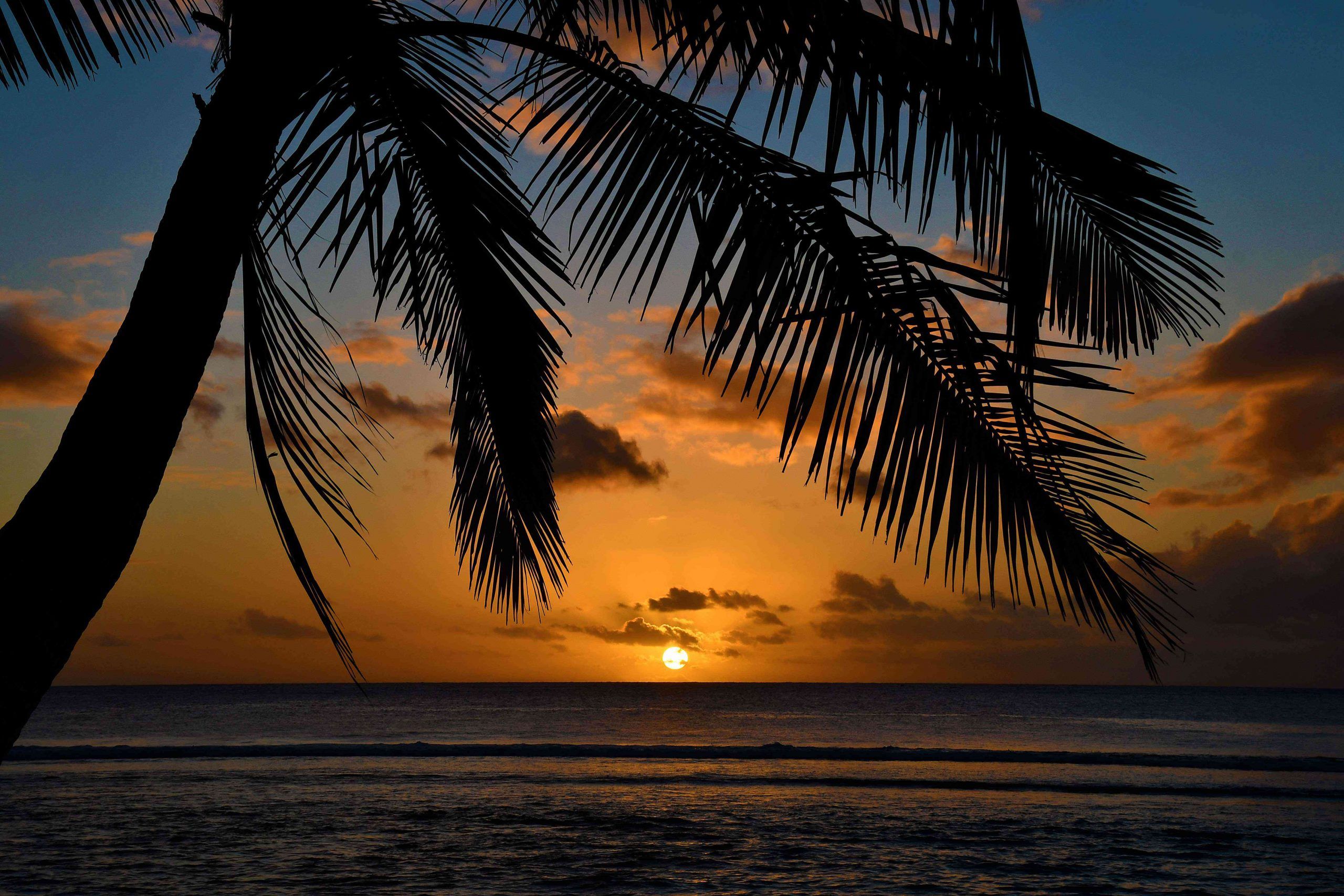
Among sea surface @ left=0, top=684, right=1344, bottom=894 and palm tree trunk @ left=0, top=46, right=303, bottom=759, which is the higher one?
palm tree trunk @ left=0, top=46, right=303, bottom=759

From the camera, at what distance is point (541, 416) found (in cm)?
332

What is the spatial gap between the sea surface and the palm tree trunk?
2827 mm

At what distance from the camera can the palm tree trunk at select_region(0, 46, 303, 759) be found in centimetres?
137

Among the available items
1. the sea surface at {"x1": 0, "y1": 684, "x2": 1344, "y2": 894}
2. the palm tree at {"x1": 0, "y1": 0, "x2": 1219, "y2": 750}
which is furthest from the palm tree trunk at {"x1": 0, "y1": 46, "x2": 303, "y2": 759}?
the sea surface at {"x1": 0, "y1": 684, "x2": 1344, "y2": 894}

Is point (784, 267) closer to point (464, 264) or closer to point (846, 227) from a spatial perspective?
point (846, 227)

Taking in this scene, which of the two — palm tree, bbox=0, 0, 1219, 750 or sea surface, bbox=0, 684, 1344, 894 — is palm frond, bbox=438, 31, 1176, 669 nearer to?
palm tree, bbox=0, 0, 1219, 750

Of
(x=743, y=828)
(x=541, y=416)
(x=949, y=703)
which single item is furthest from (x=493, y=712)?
(x=541, y=416)

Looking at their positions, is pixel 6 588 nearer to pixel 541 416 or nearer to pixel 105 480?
pixel 105 480

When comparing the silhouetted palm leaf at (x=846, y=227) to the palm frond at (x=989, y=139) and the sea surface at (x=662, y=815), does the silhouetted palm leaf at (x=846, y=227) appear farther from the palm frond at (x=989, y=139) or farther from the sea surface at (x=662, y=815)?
the sea surface at (x=662, y=815)

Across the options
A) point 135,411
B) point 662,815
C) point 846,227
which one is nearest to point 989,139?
point 846,227

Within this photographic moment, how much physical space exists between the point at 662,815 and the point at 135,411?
1256cm

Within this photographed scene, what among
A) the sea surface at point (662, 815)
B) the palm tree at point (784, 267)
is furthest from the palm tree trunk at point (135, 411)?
the sea surface at point (662, 815)

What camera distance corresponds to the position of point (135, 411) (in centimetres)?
146

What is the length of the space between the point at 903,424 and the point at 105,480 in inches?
52.0
